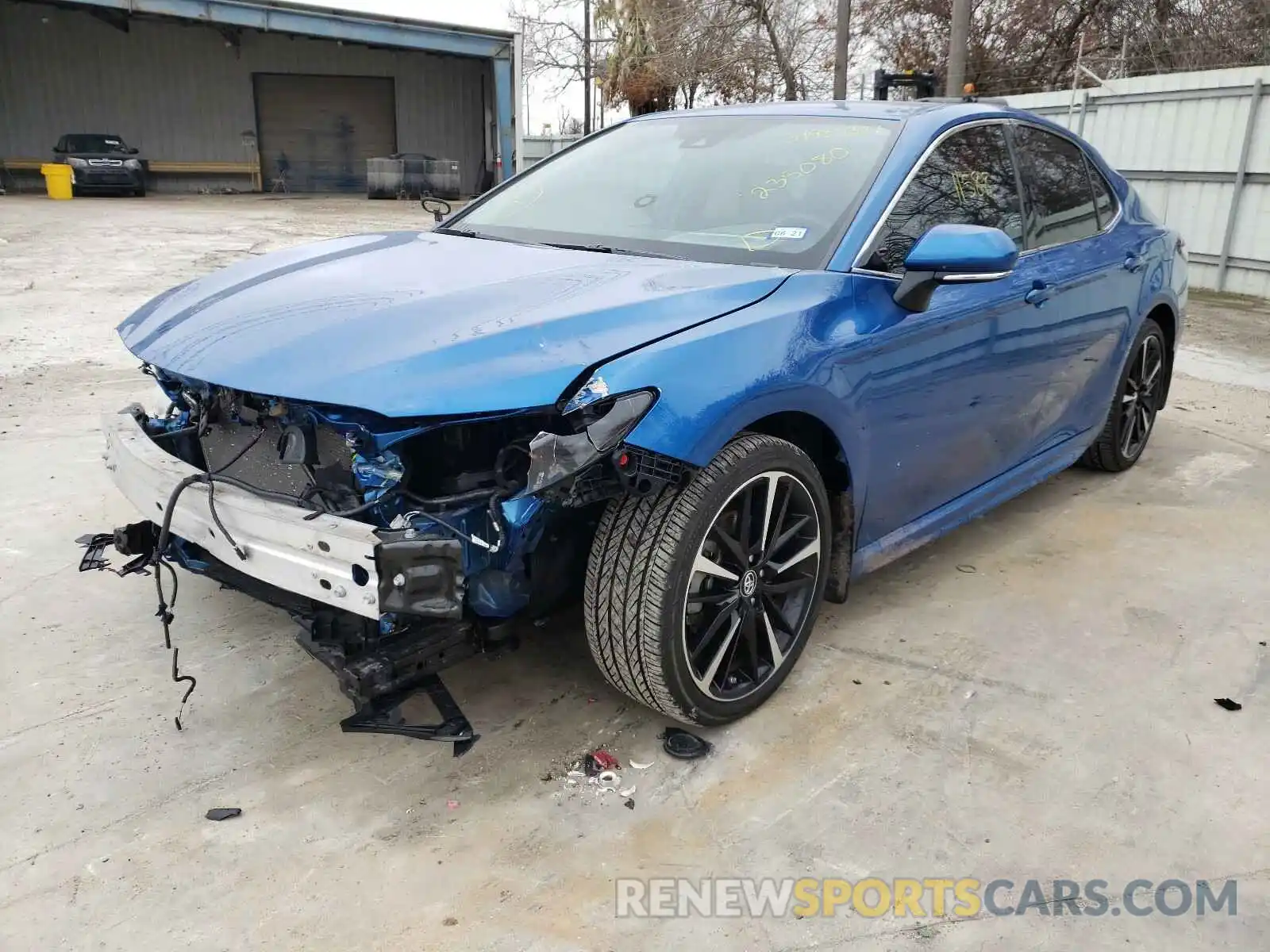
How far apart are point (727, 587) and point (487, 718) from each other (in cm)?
79

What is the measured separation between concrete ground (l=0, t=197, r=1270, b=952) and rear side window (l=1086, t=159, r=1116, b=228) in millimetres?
1405

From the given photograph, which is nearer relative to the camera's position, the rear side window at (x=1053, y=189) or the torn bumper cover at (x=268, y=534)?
the torn bumper cover at (x=268, y=534)

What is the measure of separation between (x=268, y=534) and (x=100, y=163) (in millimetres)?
23514

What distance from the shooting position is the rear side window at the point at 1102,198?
424 cm

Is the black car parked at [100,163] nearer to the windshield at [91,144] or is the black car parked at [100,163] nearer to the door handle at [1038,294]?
the windshield at [91,144]

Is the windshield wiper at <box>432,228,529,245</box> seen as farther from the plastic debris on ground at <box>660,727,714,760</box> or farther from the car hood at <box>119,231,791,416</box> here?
the plastic debris on ground at <box>660,727,714,760</box>

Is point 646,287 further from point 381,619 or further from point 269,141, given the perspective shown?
point 269,141

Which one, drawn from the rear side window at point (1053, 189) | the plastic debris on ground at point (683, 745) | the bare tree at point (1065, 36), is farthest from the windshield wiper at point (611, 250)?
the bare tree at point (1065, 36)

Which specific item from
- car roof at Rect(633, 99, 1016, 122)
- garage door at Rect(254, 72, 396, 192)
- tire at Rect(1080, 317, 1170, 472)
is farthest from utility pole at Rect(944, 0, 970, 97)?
garage door at Rect(254, 72, 396, 192)

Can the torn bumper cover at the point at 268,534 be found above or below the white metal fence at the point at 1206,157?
below

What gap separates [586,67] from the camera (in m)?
31.8

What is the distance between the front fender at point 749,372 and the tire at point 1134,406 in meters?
2.44

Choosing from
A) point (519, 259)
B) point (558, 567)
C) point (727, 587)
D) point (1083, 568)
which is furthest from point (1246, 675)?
point (519, 259)

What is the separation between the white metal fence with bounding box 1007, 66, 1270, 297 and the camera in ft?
34.3
